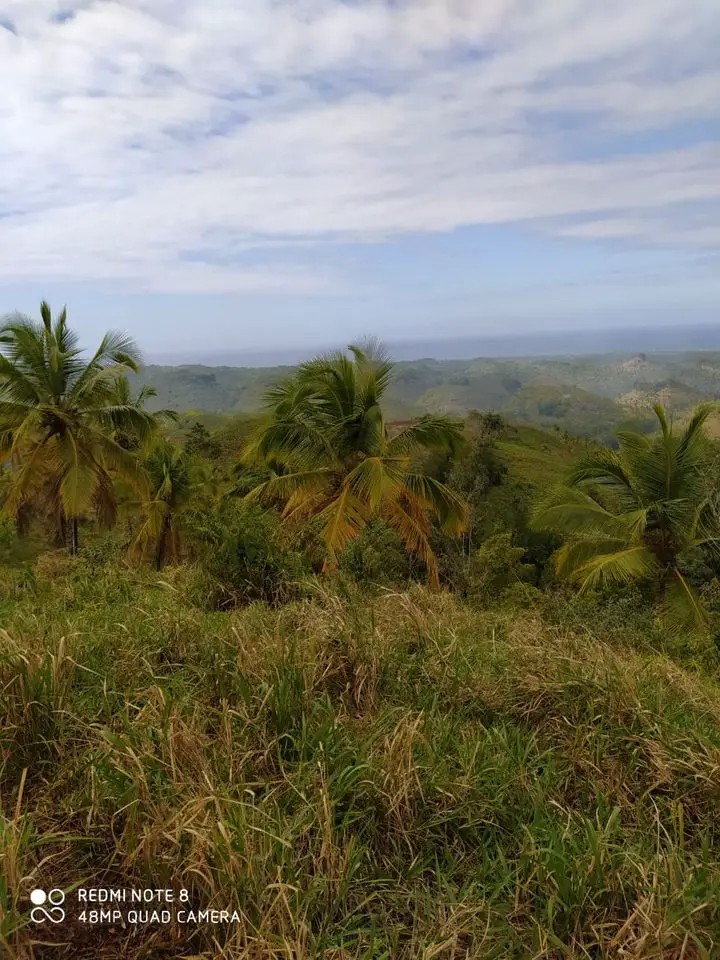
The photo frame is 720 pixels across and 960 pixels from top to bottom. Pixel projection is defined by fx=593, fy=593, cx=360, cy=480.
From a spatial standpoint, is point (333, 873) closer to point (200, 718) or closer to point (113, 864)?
point (113, 864)

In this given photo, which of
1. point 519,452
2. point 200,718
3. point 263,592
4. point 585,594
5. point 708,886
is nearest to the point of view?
point 708,886

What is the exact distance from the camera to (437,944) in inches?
97.6

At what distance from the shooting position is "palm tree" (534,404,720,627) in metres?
11.7

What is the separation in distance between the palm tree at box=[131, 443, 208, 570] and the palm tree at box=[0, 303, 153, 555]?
360cm

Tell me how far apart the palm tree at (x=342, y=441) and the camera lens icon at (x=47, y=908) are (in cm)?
928

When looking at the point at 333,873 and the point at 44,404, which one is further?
the point at 44,404

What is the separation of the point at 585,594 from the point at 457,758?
416 inches

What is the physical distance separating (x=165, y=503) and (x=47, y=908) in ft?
57.0

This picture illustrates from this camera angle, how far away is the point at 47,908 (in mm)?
2514

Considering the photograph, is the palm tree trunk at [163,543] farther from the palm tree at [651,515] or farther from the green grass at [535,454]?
the green grass at [535,454]

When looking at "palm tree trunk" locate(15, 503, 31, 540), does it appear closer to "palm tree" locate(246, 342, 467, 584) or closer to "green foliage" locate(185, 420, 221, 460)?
"palm tree" locate(246, 342, 467, 584)

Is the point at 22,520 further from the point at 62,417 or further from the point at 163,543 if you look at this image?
the point at 62,417

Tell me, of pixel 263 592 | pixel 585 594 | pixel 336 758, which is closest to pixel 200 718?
pixel 336 758

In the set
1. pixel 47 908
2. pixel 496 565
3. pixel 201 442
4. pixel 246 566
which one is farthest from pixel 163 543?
pixel 201 442
